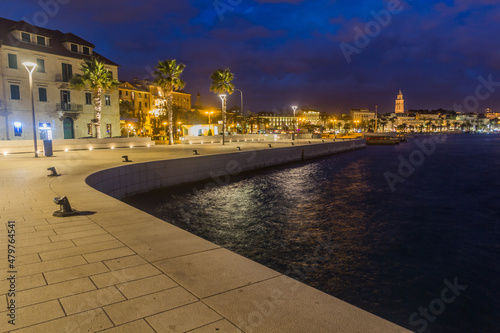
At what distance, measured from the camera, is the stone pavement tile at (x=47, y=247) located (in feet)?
17.0

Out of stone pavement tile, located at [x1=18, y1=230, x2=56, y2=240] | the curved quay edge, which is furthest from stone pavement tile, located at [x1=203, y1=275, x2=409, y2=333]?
stone pavement tile, located at [x1=18, y1=230, x2=56, y2=240]

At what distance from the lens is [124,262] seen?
4.71 meters

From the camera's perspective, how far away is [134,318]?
324 cm

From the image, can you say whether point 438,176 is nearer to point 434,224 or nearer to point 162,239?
point 434,224

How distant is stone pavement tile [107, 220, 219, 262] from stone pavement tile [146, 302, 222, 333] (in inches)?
64.0

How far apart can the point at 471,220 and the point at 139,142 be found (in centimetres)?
3616

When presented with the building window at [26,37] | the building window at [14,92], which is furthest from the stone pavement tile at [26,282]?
the building window at [26,37]

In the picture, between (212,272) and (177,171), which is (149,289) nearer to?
(212,272)

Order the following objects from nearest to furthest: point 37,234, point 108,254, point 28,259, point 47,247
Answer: point 28,259 < point 108,254 < point 47,247 < point 37,234

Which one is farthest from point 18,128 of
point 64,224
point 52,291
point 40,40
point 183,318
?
point 183,318

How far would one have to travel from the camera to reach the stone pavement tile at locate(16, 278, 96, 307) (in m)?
3.59

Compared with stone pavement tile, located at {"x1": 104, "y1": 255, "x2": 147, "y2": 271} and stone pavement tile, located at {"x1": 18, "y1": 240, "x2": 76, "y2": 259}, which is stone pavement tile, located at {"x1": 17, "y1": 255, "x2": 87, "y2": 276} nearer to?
stone pavement tile, located at {"x1": 104, "y1": 255, "x2": 147, "y2": 271}

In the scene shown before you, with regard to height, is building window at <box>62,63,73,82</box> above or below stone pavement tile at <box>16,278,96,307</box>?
above

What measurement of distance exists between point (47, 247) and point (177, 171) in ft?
46.1
